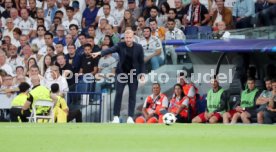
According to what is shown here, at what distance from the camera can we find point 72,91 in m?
25.7

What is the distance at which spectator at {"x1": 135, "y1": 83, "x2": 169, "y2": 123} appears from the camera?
76.7 ft

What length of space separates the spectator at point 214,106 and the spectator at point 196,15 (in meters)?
3.69

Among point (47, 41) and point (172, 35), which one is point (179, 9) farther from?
point (47, 41)

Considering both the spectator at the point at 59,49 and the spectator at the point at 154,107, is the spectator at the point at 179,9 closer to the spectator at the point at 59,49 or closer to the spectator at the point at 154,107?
the spectator at the point at 154,107

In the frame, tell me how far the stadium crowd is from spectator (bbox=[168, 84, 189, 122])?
0.08ft

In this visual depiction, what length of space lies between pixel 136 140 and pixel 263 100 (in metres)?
8.36

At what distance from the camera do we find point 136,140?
1395cm

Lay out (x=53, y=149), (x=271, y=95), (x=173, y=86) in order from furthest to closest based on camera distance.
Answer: (x=173, y=86)
(x=271, y=95)
(x=53, y=149)

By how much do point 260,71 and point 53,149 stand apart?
12980mm

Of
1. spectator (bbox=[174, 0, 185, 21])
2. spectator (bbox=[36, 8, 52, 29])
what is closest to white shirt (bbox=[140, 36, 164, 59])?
spectator (bbox=[174, 0, 185, 21])

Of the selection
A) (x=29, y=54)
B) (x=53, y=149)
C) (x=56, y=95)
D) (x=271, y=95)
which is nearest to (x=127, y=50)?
(x=56, y=95)

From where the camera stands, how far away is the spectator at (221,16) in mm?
25812

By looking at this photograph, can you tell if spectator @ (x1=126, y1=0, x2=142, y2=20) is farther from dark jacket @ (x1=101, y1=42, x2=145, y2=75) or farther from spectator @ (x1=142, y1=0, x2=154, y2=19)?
dark jacket @ (x1=101, y1=42, x2=145, y2=75)

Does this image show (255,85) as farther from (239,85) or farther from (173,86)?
(173,86)
